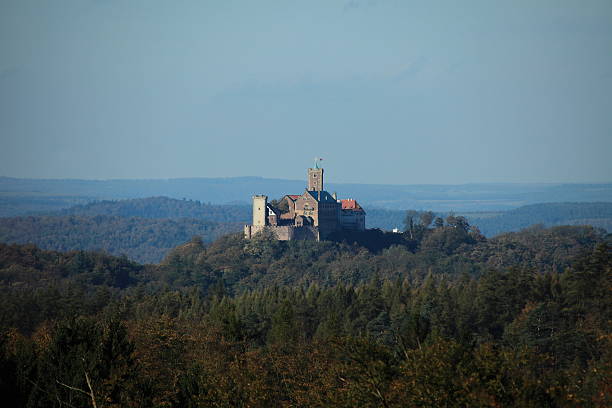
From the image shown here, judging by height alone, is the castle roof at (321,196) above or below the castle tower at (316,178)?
below

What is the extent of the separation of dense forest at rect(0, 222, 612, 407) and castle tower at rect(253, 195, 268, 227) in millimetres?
2272

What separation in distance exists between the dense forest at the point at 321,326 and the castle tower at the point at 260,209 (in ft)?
7.45

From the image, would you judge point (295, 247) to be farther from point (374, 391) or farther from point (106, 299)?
point (374, 391)

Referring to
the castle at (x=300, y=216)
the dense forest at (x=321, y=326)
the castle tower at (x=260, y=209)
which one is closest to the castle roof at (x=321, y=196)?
the castle at (x=300, y=216)

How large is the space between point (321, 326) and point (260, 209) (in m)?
45.0

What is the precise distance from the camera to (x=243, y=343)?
168 feet

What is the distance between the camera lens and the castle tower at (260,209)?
110 m

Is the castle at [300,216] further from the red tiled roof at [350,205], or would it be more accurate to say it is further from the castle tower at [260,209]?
the red tiled roof at [350,205]

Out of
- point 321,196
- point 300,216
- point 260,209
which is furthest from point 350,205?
point 260,209

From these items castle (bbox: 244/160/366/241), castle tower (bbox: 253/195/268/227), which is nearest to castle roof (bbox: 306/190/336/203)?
castle (bbox: 244/160/366/241)

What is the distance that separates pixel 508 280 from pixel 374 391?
159ft

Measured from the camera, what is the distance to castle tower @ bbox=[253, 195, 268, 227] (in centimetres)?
10975

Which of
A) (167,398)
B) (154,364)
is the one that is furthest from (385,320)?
(167,398)

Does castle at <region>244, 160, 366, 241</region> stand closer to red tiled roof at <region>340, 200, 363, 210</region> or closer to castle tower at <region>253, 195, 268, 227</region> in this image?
castle tower at <region>253, 195, 268, 227</region>
